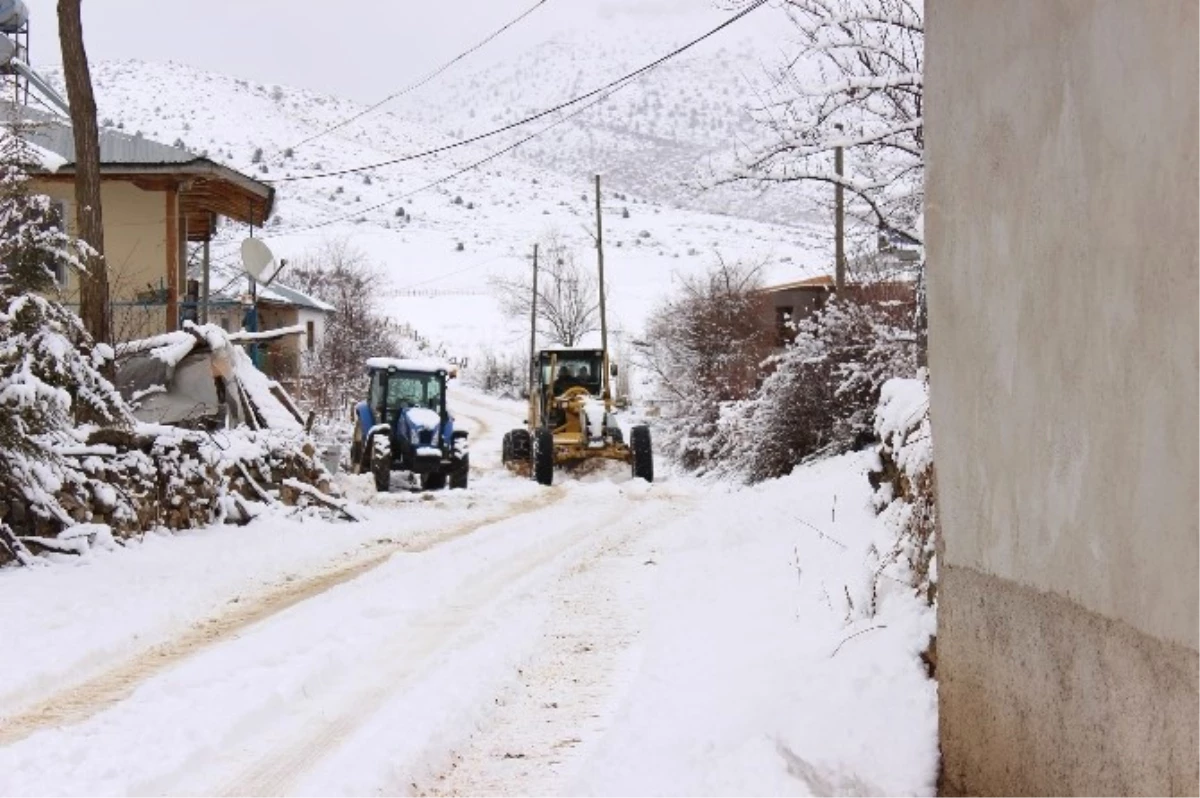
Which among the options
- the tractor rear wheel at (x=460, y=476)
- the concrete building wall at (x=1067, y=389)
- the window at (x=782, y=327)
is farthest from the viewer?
the window at (x=782, y=327)

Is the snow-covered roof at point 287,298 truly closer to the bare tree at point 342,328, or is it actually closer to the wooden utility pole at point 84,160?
the bare tree at point 342,328

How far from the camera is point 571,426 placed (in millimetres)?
28000

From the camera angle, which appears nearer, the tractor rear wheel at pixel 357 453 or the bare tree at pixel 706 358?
the tractor rear wheel at pixel 357 453

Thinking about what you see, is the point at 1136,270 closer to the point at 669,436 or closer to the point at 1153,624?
the point at 1153,624

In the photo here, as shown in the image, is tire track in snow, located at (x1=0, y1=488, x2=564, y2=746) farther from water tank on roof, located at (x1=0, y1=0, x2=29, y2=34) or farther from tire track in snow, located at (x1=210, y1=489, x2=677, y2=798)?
water tank on roof, located at (x1=0, y1=0, x2=29, y2=34)

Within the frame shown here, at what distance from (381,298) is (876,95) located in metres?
75.2

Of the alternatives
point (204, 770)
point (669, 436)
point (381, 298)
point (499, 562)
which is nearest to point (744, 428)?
point (669, 436)

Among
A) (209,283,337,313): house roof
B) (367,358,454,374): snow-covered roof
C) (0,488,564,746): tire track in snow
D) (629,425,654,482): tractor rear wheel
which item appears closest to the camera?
(0,488,564,746): tire track in snow

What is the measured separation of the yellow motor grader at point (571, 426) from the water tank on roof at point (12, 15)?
13233mm

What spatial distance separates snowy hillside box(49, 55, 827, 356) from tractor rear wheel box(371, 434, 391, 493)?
41.3m

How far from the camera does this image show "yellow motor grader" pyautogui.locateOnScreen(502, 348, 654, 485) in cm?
2623

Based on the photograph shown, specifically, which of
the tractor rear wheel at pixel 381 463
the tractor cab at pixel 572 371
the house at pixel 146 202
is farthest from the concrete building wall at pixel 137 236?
the tractor cab at pixel 572 371

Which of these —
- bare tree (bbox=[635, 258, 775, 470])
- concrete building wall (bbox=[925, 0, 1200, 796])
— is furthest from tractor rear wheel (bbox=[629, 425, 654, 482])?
concrete building wall (bbox=[925, 0, 1200, 796])

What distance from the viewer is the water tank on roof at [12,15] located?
2795 cm
